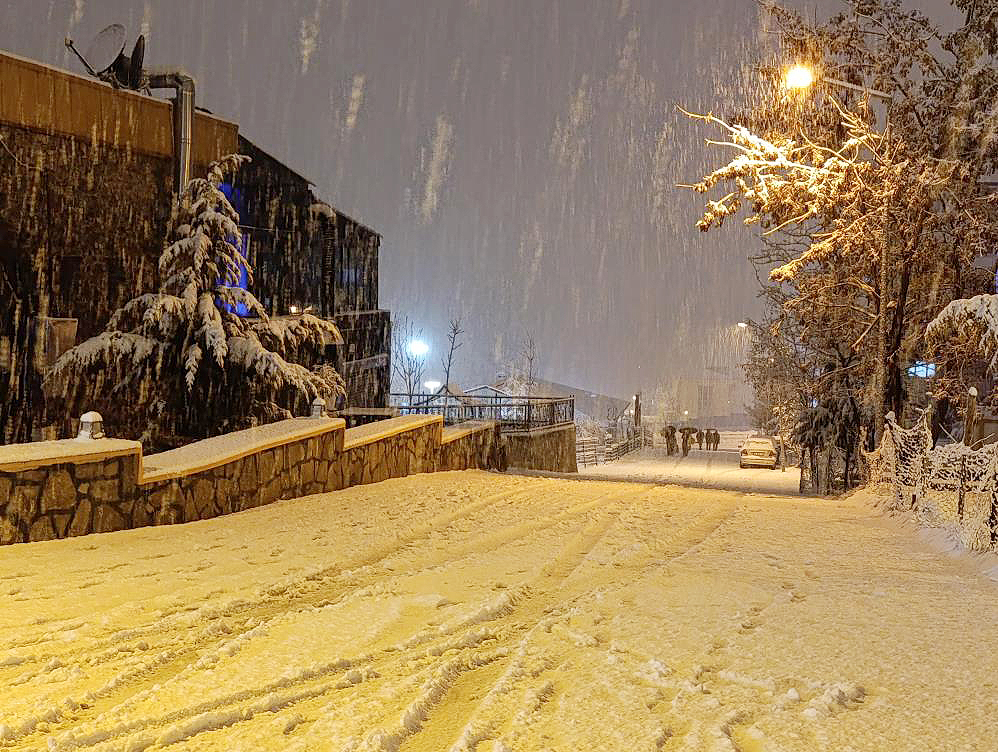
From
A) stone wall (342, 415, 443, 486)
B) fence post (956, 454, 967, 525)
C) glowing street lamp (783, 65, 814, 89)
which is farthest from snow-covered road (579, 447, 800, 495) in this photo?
fence post (956, 454, 967, 525)

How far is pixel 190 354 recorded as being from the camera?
11.7 metres

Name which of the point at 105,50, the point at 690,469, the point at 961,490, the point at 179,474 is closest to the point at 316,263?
the point at 105,50

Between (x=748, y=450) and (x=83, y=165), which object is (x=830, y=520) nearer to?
(x=83, y=165)

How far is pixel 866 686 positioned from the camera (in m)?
3.43

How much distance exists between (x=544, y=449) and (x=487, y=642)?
2096 cm

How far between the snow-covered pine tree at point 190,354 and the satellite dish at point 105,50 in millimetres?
5838

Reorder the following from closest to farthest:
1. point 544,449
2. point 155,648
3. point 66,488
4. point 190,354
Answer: point 155,648, point 66,488, point 190,354, point 544,449

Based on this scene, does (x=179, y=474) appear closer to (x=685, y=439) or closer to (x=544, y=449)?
(x=544, y=449)

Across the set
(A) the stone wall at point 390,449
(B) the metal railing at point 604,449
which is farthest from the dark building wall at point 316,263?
(B) the metal railing at point 604,449

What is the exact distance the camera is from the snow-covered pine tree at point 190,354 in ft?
38.8

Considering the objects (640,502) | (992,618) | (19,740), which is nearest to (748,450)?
(640,502)


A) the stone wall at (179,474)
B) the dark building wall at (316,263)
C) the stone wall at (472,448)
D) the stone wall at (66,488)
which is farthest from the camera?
the dark building wall at (316,263)

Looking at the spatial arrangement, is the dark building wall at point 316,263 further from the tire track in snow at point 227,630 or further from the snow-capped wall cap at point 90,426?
the tire track in snow at point 227,630

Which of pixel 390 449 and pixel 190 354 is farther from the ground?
pixel 190 354
